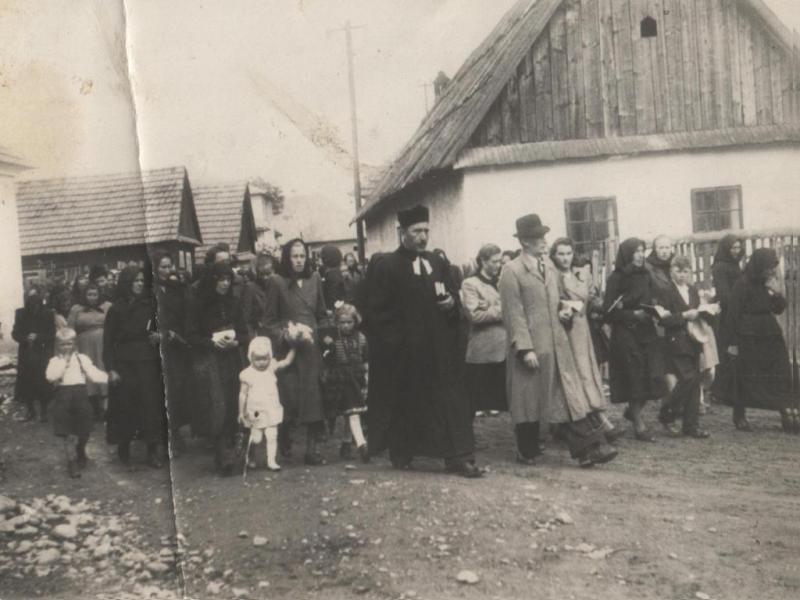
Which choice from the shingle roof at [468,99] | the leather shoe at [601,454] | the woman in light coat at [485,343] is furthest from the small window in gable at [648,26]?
the leather shoe at [601,454]

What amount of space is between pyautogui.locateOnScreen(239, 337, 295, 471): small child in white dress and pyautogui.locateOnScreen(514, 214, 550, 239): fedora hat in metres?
1.46

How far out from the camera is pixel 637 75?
5.63 meters

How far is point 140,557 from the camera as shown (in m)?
3.71

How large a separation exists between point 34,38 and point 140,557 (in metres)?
2.34

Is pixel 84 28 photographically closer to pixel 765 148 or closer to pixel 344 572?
pixel 344 572

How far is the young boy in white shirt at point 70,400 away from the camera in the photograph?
3.94m

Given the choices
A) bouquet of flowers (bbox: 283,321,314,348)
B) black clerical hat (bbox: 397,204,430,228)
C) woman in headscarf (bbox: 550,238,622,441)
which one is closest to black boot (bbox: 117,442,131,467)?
bouquet of flowers (bbox: 283,321,314,348)

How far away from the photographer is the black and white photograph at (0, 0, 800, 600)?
350 cm

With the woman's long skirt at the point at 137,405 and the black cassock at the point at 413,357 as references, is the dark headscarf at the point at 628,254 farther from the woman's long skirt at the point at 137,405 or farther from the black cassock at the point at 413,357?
the woman's long skirt at the point at 137,405

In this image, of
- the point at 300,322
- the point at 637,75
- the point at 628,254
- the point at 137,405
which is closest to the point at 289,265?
the point at 300,322

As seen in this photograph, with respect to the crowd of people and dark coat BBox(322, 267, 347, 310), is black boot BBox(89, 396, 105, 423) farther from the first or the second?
dark coat BBox(322, 267, 347, 310)

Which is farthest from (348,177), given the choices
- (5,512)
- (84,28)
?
(5,512)

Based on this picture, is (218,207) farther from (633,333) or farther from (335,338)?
(633,333)

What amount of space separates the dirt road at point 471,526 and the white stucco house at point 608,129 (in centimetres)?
118
